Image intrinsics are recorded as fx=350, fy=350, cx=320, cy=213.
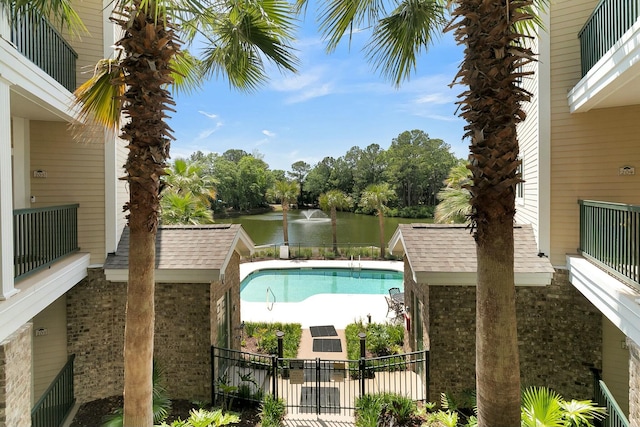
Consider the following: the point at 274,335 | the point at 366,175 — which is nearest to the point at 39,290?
the point at 274,335

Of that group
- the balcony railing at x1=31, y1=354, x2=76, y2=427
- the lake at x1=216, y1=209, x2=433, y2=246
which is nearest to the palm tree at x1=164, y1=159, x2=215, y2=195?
the lake at x1=216, y1=209, x2=433, y2=246

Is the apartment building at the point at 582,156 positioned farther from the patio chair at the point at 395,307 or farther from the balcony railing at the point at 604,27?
the patio chair at the point at 395,307

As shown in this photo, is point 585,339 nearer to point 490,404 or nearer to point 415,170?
point 490,404

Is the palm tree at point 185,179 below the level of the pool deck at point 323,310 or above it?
above

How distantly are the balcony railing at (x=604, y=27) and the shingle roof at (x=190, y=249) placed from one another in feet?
25.3

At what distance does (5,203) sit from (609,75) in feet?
28.8

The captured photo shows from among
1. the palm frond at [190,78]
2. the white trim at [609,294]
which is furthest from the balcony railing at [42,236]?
the white trim at [609,294]

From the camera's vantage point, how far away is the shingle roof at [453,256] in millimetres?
6758

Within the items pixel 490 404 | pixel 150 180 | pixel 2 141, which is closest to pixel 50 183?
pixel 2 141

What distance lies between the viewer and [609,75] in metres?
5.34

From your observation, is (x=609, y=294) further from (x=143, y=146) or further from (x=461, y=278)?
(x=143, y=146)

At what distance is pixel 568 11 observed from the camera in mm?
7156

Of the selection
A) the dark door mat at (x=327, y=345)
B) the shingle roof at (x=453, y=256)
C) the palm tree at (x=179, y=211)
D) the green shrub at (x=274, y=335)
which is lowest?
the green shrub at (x=274, y=335)

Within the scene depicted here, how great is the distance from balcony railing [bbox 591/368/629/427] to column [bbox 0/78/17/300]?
8342 millimetres
